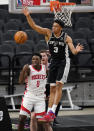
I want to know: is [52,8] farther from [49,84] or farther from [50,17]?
[50,17]

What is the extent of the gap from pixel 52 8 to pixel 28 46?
611 centimetres

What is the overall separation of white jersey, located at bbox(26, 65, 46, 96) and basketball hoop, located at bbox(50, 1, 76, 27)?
106 cm

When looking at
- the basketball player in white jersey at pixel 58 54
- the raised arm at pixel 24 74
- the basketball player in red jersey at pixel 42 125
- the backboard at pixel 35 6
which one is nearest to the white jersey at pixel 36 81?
the raised arm at pixel 24 74

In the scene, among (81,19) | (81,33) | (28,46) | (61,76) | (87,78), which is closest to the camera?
(61,76)

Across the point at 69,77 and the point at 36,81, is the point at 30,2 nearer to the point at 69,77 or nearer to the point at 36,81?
the point at 36,81

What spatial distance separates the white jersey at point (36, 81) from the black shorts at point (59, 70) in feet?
0.70

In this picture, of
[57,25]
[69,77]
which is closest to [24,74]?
[57,25]

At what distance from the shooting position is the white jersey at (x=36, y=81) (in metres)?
9.51

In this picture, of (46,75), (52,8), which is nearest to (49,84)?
(46,75)

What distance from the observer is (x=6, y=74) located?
1467cm

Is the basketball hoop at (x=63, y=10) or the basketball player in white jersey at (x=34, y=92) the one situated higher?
the basketball hoop at (x=63, y=10)

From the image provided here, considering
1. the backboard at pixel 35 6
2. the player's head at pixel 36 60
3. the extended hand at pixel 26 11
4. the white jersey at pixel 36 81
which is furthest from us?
the backboard at pixel 35 6

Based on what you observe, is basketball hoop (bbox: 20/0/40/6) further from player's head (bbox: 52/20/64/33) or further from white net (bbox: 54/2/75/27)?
player's head (bbox: 52/20/64/33)

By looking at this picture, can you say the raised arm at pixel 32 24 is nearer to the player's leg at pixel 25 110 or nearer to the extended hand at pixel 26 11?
the extended hand at pixel 26 11
